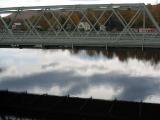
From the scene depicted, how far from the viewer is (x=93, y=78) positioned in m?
59.4

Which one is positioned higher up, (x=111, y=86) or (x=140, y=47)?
(x=140, y=47)

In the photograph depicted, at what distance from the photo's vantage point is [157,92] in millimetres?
49312

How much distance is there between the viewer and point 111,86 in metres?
52.8

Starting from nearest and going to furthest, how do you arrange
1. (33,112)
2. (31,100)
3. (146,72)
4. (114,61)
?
1. (33,112)
2. (31,100)
3. (146,72)
4. (114,61)

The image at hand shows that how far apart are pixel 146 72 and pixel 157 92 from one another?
50.5ft

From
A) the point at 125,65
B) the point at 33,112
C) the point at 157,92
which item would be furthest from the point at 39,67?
the point at 33,112

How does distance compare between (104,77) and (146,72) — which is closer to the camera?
(104,77)

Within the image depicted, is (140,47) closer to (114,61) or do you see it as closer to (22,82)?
(22,82)

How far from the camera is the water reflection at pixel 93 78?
49125mm

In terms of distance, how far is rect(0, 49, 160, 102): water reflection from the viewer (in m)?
49.1

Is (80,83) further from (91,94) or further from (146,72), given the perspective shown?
(146,72)

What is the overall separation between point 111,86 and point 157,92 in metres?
5.99

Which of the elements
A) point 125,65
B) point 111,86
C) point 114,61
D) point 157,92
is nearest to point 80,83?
point 111,86

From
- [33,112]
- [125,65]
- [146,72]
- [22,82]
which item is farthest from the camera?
[125,65]
